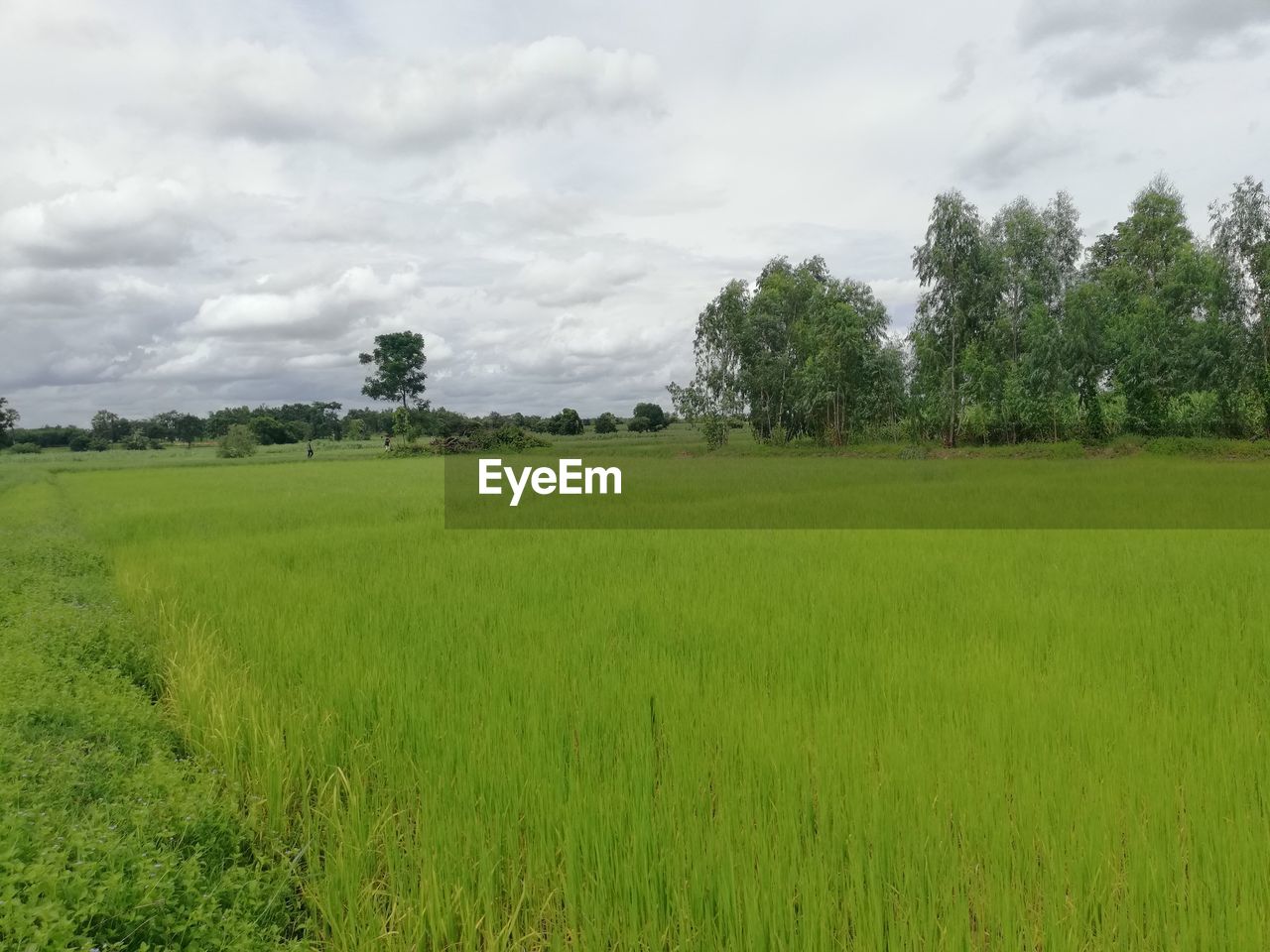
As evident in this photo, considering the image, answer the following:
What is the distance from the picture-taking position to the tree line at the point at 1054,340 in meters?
27.8

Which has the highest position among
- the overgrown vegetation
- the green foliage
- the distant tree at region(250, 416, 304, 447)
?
the distant tree at region(250, 416, 304, 447)

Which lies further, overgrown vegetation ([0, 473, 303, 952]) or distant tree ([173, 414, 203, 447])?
distant tree ([173, 414, 203, 447])

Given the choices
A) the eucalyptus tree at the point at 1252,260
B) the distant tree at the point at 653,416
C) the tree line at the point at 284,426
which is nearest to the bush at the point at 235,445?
the tree line at the point at 284,426

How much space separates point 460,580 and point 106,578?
442 cm

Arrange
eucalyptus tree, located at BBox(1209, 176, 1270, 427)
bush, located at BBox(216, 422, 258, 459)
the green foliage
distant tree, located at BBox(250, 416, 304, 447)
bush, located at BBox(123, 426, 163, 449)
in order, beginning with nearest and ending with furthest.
→ eucalyptus tree, located at BBox(1209, 176, 1270, 427), the green foliage, bush, located at BBox(216, 422, 258, 459), bush, located at BBox(123, 426, 163, 449), distant tree, located at BBox(250, 416, 304, 447)

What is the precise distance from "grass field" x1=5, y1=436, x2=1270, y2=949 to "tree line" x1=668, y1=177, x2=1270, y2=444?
88.4 ft

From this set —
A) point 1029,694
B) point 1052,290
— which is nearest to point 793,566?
point 1029,694

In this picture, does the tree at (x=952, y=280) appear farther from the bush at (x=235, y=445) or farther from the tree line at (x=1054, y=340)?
the bush at (x=235, y=445)

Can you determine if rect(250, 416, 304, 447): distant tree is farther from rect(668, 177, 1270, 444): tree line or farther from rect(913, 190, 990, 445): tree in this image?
rect(913, 190, 990, 445): tree

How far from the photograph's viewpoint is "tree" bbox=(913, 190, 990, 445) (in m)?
32.1

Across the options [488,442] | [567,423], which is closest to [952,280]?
[488,442]

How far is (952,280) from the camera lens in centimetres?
3241

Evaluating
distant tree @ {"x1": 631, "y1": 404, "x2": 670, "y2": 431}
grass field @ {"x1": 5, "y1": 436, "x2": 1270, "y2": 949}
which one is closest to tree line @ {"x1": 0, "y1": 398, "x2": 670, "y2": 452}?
distant tree @ {"x1": 631, "y1": 404, "x2": 670, "y2": 431}

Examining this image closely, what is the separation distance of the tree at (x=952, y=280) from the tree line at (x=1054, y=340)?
6cm
